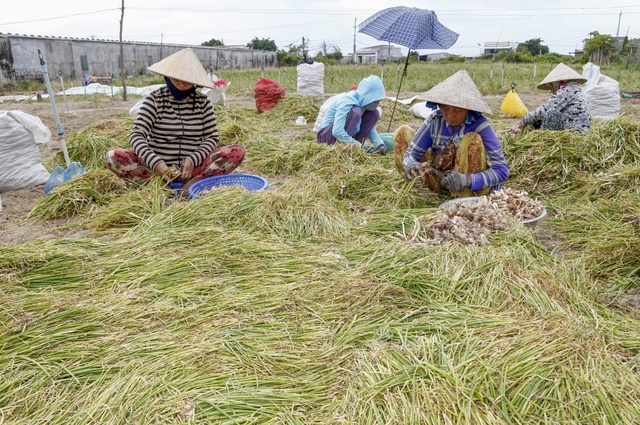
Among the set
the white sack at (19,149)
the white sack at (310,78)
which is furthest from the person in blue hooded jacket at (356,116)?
the white sack at (310,78)

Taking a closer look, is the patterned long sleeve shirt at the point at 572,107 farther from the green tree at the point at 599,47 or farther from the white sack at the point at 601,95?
the green tree at the point at 599,47

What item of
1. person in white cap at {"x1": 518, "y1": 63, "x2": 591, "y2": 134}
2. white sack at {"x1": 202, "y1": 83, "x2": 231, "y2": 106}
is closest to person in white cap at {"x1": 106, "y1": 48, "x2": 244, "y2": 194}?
person in white cap at {"x1": 518, "y1": 63, "x2": 591, "y2": 134}

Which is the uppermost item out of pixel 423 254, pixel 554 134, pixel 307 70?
pixel 307 70

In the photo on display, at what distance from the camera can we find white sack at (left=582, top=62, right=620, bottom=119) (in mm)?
5863

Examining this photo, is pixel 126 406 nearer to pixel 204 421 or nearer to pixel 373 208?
pixel 204 421

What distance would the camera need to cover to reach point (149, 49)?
78.5 ft

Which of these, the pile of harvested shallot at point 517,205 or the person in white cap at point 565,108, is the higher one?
the person in white cap at point 565,108

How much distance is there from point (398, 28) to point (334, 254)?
278 cm

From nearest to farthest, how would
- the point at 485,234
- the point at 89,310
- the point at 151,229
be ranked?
the point at 89,310 < the point at 485,234 < the point at 151,229

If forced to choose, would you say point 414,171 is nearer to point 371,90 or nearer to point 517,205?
point 517,205

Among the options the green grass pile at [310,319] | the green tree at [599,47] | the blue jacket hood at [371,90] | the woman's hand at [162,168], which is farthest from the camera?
the green tree at [599,47]

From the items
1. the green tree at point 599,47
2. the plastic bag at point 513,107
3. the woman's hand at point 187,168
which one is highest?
the green tree at point 599,47

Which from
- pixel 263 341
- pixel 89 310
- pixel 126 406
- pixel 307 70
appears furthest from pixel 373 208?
pixel 307 70

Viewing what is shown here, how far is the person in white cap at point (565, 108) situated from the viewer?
3.80m
